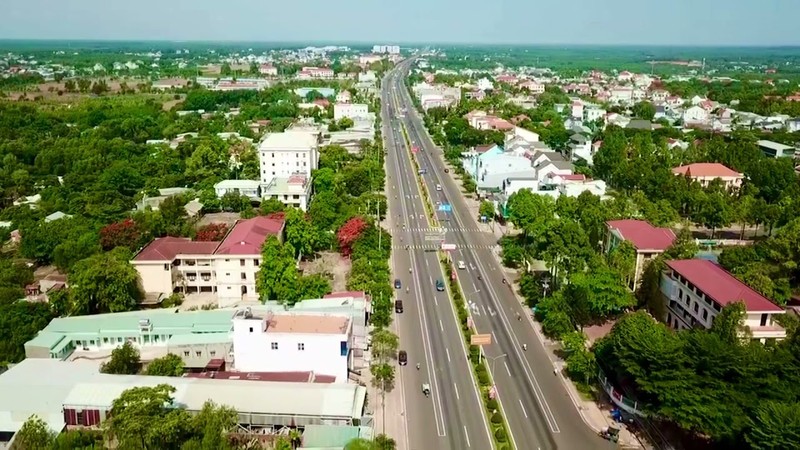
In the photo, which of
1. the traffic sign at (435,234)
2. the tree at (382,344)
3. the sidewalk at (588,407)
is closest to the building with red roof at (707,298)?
the sidewalk at (588,407)

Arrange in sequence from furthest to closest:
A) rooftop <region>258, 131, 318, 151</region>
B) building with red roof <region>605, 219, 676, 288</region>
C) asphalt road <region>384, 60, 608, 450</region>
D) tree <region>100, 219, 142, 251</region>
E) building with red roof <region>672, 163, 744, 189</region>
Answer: building with red roof <region>672, 163, 744, 189</region> < rooftop <region>258, 131, 318, 151</region> < tree <region>100, 219, 142, 251</region> < building with red roof <region>605, 219, 676, 288</region> < asphalt road <region>384, 60, 608, 450</region>

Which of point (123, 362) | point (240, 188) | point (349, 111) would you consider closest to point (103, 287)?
point (123, 362)

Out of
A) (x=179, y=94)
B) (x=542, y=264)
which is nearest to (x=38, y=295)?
A: (x=542, y=264)

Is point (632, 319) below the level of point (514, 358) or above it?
above

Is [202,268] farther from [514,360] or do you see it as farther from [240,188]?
[514,360]

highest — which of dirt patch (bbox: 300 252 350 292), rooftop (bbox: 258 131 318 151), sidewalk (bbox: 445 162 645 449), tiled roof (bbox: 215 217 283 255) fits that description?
rooftop (bbox: 258 131 318 151)

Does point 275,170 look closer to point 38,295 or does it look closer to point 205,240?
point 205,240

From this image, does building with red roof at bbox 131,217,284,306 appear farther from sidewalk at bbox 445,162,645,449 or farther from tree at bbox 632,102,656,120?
tree at bbox 632,102,656,120

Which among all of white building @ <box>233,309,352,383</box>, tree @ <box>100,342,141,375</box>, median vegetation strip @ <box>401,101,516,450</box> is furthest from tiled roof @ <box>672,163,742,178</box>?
tree @ <box>100,342,141,375</box>
